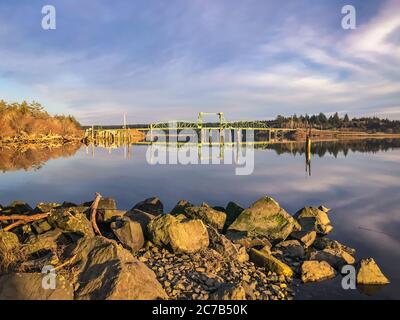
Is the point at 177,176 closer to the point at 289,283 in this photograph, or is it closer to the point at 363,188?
the point at 363,188

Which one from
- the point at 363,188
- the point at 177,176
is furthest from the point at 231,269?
the point at 177,176

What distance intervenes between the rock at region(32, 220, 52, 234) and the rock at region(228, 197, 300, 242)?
7.14 metres

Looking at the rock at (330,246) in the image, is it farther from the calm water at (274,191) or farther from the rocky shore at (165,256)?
the calm water at (274,191)

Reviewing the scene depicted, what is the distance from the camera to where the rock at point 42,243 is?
10664 mm

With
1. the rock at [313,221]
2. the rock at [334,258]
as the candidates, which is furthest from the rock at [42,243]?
the rock at [313,221]

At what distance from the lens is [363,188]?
31312 millimetres

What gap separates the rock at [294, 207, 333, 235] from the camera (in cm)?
1602

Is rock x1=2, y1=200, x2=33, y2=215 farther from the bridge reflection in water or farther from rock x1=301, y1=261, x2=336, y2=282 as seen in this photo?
the bridge reflection in water

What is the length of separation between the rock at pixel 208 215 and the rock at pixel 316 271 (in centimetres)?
475

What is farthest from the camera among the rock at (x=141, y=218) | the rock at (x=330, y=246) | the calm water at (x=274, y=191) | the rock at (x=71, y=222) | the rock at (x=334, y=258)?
the calm water at (x=274, y=191)

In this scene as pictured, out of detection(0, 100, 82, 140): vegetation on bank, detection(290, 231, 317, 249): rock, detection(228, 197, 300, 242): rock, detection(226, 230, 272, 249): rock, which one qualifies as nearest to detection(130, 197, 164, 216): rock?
detection(228, 197, 300, 242): rock

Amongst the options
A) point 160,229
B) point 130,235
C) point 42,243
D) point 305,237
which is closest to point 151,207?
point 160,229

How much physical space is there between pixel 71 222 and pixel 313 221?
35.0 feet

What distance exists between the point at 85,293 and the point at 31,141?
82372 millimetres
